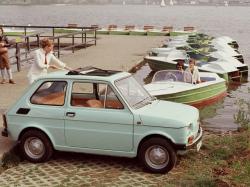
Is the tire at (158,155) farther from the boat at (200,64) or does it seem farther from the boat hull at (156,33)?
the boat hull at (156,33)

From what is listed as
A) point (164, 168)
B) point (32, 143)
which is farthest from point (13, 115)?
point (164, 168)

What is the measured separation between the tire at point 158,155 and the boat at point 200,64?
13334mm

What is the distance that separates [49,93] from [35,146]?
103cm

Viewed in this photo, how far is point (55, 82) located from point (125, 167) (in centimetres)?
207

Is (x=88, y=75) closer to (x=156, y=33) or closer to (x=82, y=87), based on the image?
(x=82, y=87)

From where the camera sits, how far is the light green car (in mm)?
8602

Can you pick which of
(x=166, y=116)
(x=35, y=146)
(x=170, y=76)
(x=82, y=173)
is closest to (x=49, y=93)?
(x=35, y=146)

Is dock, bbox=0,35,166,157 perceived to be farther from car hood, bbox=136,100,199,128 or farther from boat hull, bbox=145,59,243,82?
car hood, bbox=136,100,199,128

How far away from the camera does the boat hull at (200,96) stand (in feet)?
50.0

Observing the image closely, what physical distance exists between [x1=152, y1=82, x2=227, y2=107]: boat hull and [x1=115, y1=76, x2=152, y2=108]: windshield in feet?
17.6

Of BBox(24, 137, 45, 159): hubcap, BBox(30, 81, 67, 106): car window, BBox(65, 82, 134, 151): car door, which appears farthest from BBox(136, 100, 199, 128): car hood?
BBox(24, 137, 45, 159): hubcap

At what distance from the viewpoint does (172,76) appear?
16.2m

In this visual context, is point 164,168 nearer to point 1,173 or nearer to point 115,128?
point 115,128

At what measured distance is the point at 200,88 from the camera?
16188 millimetres
